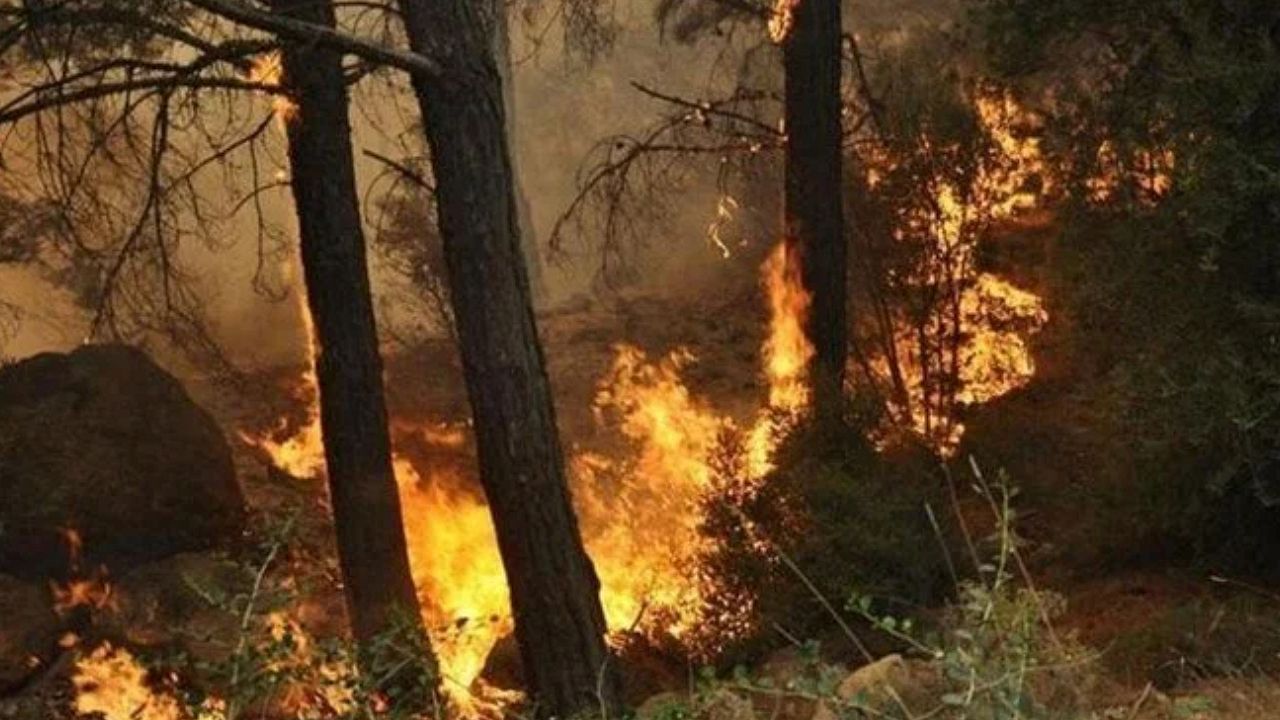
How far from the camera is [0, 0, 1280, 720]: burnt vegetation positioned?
18.7ft

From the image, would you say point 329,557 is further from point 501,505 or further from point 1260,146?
point 1260,146

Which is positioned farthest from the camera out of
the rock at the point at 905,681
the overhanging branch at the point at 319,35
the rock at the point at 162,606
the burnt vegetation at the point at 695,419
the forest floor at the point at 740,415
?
the rock at the point at 162,606

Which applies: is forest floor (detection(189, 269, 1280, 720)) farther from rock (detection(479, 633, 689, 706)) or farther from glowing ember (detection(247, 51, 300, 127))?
glowing ember (detection(247, 51, 300, 127))

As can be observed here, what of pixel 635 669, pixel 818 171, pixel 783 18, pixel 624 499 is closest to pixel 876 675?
pixel 635 669

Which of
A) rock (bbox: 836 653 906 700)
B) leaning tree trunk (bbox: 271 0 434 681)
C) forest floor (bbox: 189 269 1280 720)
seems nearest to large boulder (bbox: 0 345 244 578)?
forest floor (bbox: 189 269 1280 720)

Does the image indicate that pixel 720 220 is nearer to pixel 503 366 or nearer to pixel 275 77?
pixel 275 77

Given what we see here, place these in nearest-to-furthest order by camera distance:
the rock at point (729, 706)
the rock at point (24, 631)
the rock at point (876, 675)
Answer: the rock at point (729, 706) → the rock at point (876, 675) → the rock at point (24, 631)

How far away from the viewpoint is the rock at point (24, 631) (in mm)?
9594

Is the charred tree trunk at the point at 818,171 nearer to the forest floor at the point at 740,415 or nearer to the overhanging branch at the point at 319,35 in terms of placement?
the forest floor at the point at 740,415

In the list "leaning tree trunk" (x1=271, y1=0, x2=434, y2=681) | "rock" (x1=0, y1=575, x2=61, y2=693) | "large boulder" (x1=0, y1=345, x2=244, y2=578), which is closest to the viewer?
"leaning tree trunk" (x1=271, y1=0, x2=434, y2=681)

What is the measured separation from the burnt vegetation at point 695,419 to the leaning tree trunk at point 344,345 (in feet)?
0.08

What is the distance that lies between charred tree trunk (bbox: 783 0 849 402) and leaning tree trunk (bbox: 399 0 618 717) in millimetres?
3934

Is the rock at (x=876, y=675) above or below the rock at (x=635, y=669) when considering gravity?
above

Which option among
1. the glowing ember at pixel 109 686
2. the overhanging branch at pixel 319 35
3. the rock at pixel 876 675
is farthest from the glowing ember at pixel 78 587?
the rock at pixel 876 675
